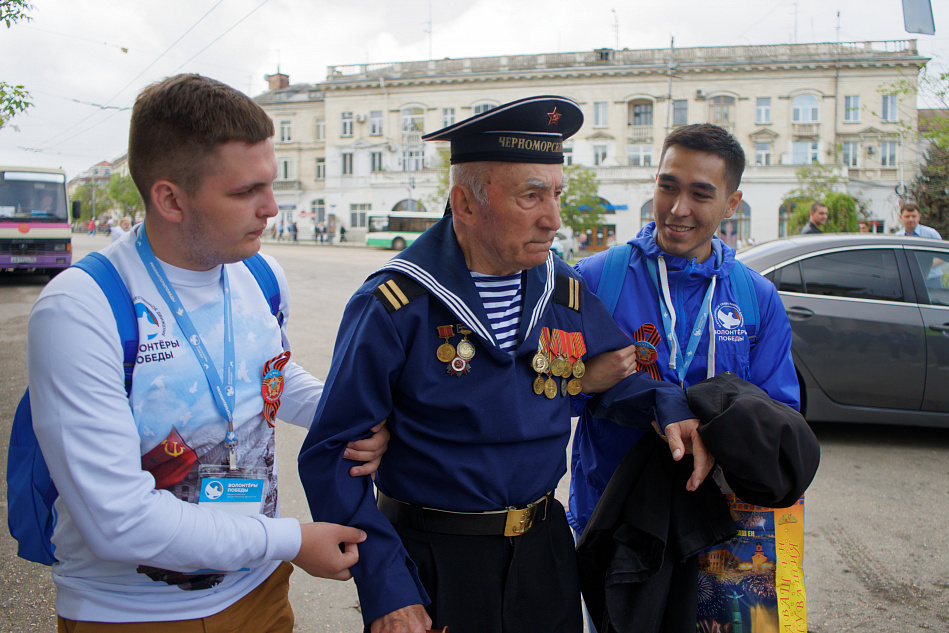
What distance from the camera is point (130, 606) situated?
1504 mm

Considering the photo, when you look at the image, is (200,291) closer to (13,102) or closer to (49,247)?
(13,102)

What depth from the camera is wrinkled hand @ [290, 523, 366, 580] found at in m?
1.57

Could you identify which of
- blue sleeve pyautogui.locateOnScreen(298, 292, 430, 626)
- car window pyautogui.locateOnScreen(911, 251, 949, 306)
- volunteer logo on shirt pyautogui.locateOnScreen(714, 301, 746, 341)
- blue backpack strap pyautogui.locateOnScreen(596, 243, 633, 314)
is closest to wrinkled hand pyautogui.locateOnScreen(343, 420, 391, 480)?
blue sleeve pyautogui.locateOnScreen(298, 292, 430, 626)

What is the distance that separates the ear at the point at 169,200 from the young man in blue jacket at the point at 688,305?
147 centimetres

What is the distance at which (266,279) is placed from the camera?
1.90 metres

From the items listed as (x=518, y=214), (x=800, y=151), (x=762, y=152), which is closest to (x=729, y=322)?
(x=518, y=214)

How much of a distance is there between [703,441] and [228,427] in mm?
1277

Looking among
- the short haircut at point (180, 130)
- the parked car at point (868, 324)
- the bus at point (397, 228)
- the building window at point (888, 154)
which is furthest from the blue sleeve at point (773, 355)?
the building window at point (888, 154)

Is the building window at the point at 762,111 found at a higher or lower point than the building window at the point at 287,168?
higher

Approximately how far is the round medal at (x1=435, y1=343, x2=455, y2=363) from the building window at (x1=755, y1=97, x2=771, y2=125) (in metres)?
48.4

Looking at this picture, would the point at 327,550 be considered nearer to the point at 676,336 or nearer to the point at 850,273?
the point at 676,336

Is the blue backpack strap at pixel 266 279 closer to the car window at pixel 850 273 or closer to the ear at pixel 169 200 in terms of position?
the ear at pixel 169 200

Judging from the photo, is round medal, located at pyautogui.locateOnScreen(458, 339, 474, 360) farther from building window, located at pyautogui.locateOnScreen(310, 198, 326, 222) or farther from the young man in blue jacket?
building window, located at pyautogui.locateOnScreen(310, 198, 326, 222)

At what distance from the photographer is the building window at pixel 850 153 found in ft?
141
